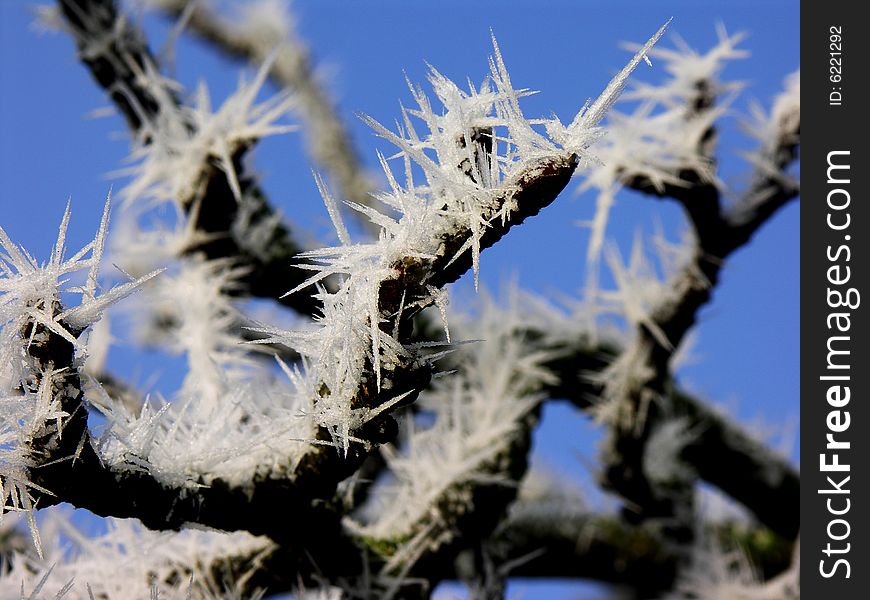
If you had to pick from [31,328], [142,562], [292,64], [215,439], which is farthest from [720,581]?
[292,64]

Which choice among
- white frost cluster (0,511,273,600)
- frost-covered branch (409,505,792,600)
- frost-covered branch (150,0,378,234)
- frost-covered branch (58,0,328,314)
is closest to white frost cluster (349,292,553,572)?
white frost cluster (0,511,273,600)

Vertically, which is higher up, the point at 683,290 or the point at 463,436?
the point at 683,290

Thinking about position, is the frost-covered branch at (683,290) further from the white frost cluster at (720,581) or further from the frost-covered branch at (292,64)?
the frost-covered branch at (292,64)

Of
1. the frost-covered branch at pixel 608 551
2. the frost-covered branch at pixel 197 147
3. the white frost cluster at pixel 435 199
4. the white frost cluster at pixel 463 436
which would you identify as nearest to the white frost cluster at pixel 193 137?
the frost-covered branch at pixel 197 147

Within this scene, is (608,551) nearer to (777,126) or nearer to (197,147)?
(777,126)

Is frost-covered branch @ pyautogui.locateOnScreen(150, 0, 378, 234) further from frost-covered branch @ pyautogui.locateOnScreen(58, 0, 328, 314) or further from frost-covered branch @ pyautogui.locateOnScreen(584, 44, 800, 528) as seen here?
frost-covered branch @ pyautogui.locateOnScreen(584, 44, 800, 528)

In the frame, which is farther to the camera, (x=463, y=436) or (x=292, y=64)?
(x=292, y=64)
